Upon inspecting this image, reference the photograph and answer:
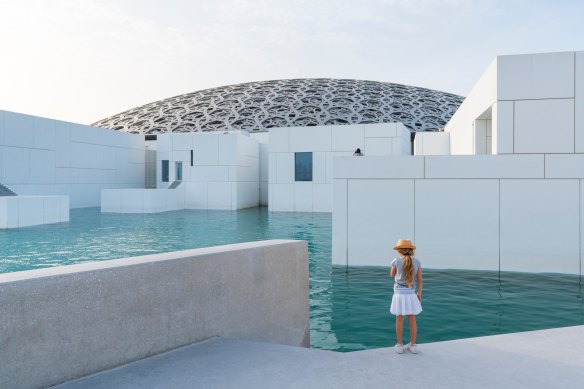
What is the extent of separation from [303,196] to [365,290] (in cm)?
1965

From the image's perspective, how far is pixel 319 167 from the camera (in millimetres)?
28281

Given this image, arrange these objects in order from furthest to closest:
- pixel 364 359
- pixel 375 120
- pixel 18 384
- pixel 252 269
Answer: pixel 375 120
pixel 252 269
pixel 364 359
pixel 18 384

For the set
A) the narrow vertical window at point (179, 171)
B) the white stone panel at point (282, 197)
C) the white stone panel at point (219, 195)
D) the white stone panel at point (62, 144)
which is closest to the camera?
the white stone panel at point (282, 197)

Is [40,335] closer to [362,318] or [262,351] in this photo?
[262,351]

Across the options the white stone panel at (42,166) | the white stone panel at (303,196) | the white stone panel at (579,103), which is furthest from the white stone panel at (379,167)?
the white stone panel at (42,166)

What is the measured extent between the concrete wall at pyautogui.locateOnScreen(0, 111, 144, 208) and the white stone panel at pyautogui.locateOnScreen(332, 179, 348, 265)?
20.9 metres

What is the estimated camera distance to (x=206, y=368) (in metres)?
4.17

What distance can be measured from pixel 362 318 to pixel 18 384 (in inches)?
191

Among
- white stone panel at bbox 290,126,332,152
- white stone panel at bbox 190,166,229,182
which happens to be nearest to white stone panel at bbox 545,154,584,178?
white stone panel at bbox 290,126,332,152

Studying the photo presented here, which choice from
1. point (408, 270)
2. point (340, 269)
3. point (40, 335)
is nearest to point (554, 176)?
point (340, 269)

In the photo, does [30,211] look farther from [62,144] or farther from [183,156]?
[183,156]

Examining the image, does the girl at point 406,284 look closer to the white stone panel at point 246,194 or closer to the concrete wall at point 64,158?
the concrete wall at point 64,158

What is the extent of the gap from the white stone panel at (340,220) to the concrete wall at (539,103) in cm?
361

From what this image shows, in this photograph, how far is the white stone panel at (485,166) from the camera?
11016 mm
